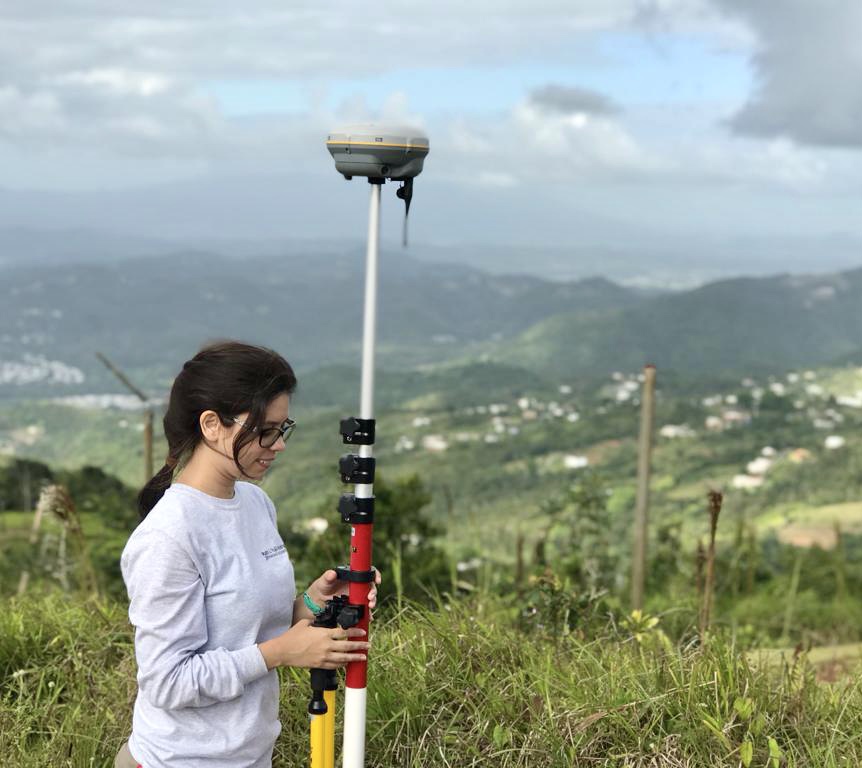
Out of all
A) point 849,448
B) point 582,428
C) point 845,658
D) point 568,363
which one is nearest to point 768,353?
point 568,363

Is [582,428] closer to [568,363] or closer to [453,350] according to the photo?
[568,363]

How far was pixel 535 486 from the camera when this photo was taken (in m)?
58.1

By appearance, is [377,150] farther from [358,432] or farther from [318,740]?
[318,740]

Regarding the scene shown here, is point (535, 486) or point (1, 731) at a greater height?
point (1, 731)

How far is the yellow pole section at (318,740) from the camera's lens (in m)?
2.77

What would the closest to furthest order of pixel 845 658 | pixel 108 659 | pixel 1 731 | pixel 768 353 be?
pixel 1 731, pixel 108 659, pixel 845 658, pixel 768 353

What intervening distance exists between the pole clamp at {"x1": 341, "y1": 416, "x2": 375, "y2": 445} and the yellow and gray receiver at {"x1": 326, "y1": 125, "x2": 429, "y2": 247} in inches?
24.6

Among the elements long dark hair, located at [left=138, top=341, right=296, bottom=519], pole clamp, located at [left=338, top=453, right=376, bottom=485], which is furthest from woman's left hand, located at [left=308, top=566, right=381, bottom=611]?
long dark hair, located at [left=138, top=341, right=296, bottom=519]

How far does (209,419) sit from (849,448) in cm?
5568

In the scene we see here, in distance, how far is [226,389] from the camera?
245 centimetres

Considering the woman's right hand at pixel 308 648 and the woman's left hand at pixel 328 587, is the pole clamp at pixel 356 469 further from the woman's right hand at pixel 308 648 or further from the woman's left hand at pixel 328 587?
the woman's right hand at pixel 308 648

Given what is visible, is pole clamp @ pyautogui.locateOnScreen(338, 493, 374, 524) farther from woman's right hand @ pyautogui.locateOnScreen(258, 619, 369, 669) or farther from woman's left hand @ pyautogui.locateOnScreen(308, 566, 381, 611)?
woman's right hand @ pyautogui.locateOnScreen(258, 619, 369, 669)

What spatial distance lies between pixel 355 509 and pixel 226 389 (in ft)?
1.53

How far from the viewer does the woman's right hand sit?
2471 millimetres
